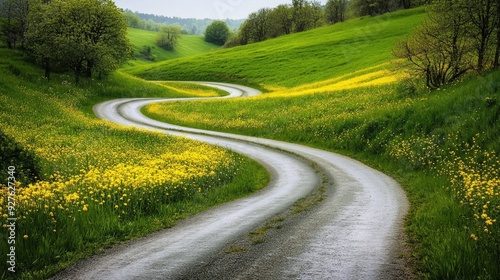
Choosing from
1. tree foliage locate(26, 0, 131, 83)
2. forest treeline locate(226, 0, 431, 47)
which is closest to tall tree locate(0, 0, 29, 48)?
tree foliage locate(26, 0, 131, 83)

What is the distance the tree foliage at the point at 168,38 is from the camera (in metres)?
158

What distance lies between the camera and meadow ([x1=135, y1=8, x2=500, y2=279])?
281 inches

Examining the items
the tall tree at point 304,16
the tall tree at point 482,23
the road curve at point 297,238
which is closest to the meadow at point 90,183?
the road curve at point 297,238

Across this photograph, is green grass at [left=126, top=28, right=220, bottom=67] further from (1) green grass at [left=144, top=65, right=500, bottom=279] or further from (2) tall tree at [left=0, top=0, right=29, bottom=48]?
(1) green grass at [left=144, top=65, right=500, bottom=279]

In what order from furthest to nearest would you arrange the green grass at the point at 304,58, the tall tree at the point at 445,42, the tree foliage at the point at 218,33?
the tree foliage at the point at 218,33 → the green grass at the point at 304,58 → the tall tree at the point at 445,42

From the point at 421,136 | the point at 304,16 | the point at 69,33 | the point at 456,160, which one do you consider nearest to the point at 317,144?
the point at 421,136

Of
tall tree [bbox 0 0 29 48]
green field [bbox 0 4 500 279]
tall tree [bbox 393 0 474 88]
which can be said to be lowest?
green field [bbox 0 4 500 279]

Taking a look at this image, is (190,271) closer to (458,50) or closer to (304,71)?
(458,50)

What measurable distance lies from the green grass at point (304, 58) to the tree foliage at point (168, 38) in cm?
6062

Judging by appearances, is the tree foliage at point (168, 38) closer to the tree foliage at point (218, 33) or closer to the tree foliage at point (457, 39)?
the tree foliage at point (218, 33)

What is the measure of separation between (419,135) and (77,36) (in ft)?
153

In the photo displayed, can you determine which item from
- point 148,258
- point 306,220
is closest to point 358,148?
point 306,220

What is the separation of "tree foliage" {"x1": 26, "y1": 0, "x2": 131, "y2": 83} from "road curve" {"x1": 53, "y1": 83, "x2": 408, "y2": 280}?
41863 mm

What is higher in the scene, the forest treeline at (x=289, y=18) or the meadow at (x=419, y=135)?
the forest treeline at (x=289, y=18)
